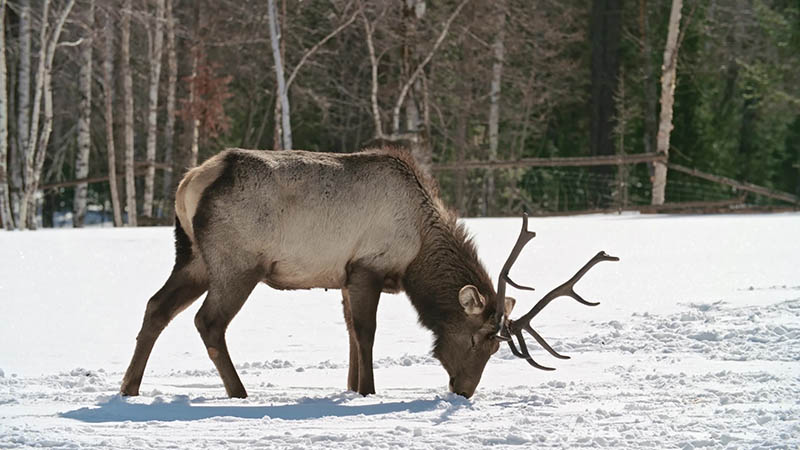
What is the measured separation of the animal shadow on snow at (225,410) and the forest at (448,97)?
13.5 meters

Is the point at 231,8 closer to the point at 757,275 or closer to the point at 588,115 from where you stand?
the point at 588,115

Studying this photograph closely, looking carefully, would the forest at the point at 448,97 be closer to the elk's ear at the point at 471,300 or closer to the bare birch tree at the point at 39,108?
the bare birch tree at the point at 39,108

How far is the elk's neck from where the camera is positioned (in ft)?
23.5

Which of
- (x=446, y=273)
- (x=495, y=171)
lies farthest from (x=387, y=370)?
(x=495, y=171)

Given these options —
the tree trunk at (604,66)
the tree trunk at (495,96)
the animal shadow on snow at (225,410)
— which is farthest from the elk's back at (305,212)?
the tree trunk at (604,66)

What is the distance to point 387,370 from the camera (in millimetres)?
8219

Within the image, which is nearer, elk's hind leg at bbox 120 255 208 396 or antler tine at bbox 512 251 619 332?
elk's hind leg at bbox 120 255 208 396

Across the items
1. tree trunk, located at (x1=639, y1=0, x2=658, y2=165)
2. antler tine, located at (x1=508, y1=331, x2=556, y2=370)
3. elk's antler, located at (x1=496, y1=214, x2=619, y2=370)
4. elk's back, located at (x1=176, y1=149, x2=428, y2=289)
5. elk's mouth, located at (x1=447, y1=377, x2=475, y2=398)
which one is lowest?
elk's mouth, located at (x1=447, y1=377, x2=475, y2=398)

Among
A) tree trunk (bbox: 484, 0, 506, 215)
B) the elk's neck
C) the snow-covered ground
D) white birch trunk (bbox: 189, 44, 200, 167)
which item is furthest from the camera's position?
tree trunk (bbox: 484, 0, 506, 215)

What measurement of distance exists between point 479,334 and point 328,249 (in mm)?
1129

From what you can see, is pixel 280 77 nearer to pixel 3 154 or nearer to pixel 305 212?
pixel 3 154

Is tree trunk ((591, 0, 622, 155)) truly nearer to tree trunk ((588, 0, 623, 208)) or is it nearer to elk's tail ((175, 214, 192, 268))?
tree trunk ((588, 0, 623, 208))

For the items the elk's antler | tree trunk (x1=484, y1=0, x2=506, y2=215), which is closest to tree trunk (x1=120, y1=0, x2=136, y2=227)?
tree trunk (x1=484, y1=0, x2=506, y2=215)

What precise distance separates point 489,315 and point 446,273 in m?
0.42
